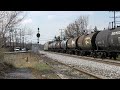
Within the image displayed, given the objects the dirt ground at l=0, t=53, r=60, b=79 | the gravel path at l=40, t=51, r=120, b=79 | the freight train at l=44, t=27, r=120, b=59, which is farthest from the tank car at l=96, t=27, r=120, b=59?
the dirt ground at l=0, t=53, r=60, b=79

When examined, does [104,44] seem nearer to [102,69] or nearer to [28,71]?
[102,69]

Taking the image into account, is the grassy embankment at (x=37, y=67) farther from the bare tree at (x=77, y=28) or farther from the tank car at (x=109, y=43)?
the bare tree at (x=77, y=28)

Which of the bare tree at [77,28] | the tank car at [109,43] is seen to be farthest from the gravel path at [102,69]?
the bare tree at [77,28]

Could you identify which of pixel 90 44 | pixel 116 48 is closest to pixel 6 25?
pixel 116 48

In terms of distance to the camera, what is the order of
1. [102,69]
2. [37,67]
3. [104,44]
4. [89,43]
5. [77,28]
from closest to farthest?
[102,69] < [37,67] < [104,44] < [89,43] < [77,28]

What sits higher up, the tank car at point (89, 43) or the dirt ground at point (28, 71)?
the tank car at point (89, 43)

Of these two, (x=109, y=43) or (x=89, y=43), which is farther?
(x=89, y=43)

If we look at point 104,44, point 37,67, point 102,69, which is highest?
point 104,44

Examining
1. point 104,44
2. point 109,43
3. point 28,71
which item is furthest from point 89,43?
point 28,71

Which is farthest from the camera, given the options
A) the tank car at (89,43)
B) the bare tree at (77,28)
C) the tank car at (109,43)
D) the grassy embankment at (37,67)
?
the bare tree at (77,28)

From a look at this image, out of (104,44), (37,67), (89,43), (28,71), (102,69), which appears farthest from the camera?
(89,43)

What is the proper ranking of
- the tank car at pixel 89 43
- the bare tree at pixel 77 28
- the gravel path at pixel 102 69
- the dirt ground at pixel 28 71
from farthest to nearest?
the bare tree at pixel 77 28
the tank car at pixel 89 43
the gravel path at pixel 102 69
the dirt ground at pixel 28 71

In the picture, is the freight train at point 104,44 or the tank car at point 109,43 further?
the freight train at point 104,44
